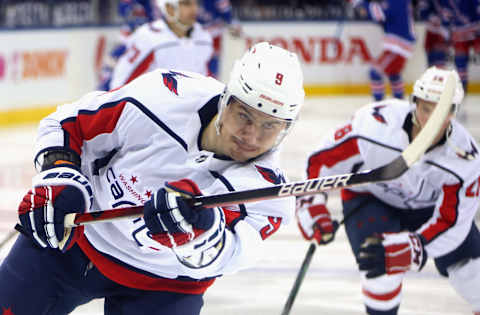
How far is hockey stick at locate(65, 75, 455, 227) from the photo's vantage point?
1650 millimetres

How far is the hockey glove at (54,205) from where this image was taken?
190 cm

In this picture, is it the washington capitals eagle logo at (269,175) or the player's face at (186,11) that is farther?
the player's face at (186,11)

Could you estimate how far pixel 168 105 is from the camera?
204cm

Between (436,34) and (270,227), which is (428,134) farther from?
(436,34)

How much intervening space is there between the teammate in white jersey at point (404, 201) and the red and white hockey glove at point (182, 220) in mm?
1160

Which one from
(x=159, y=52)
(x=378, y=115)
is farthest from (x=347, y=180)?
(x=159, y=52)

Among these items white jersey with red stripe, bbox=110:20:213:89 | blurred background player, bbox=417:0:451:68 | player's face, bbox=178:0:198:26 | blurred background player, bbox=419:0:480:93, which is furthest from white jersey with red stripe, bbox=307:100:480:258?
blurred background player, bbox=417:0:451:68

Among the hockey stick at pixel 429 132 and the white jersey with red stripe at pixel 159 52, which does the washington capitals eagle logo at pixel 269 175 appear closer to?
the hockey stick at pixel 429 132

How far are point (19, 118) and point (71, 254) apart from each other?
6.52m

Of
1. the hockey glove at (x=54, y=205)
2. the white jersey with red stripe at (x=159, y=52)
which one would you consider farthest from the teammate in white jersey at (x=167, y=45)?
the hockey glove at (x=54, y=205)

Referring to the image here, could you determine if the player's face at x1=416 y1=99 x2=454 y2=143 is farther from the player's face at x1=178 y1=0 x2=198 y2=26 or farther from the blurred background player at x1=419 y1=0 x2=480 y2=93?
the blurred background player at x1=419 y1=0 x2=480 y2=93

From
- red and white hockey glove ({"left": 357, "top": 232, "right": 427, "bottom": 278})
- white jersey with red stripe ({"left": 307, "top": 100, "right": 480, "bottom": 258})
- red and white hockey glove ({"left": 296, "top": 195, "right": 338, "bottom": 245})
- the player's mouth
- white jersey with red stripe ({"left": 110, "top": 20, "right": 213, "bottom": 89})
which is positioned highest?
the player's mouth

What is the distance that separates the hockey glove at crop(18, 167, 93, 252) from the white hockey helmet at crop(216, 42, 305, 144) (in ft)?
1.11

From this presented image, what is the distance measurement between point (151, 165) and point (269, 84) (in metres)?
0.35
